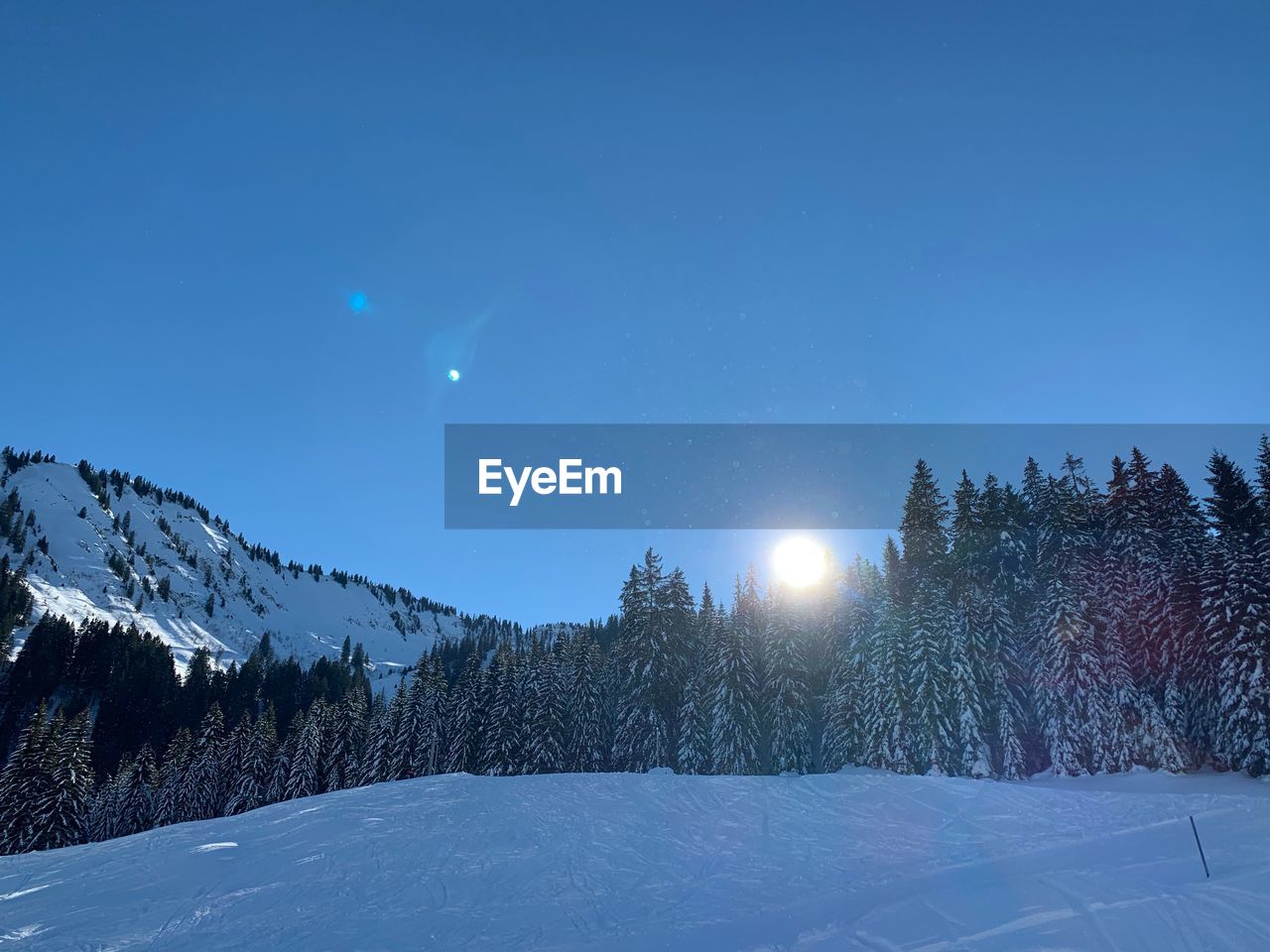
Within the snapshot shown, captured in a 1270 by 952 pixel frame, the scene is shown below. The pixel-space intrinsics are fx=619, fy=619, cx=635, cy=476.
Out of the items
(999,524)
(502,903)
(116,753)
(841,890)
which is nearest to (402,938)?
(502,903)

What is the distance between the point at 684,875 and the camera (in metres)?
14.8

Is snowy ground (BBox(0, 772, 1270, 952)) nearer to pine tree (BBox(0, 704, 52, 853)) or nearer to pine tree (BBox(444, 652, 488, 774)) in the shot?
pine tree (BBox(444, 652, 488, 774))

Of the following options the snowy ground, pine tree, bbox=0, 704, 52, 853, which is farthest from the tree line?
the snowy ground

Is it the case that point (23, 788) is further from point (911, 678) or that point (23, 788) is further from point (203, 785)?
point (911, 678)

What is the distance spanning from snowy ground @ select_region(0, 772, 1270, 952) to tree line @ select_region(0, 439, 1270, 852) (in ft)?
40.1

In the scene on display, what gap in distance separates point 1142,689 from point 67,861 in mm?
43895

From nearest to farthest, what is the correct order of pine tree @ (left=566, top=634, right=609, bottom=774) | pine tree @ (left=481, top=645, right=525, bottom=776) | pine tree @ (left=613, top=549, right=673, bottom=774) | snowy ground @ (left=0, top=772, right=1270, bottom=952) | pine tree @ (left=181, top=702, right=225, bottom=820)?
snowy ground @ (left=0, top=772, right=1270, bottom=952) → pine tree @ (left=613, top=549, right=673, bottom=774) → pine tree @ (left=481, top=645, right=525, bottom=776) → pine tree @ (left=566, top=634, right=609, bottom=774) → pine tree @ (left=181, top=702, right=225, bottom=820)

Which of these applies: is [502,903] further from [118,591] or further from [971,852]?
[118,591]

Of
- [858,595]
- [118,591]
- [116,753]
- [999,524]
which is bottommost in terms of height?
[116,753]

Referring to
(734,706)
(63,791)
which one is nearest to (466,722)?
(734,706)

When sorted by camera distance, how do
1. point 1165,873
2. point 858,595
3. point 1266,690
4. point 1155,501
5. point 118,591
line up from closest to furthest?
point 1165,873
point 1266,690
point 1155,501
point 858,595
point 118,591

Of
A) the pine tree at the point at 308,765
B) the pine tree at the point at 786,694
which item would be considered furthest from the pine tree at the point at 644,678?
the pine tree at the point at 308,765

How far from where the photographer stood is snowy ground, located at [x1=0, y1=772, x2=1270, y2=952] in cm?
1088

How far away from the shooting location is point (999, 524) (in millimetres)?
37938
